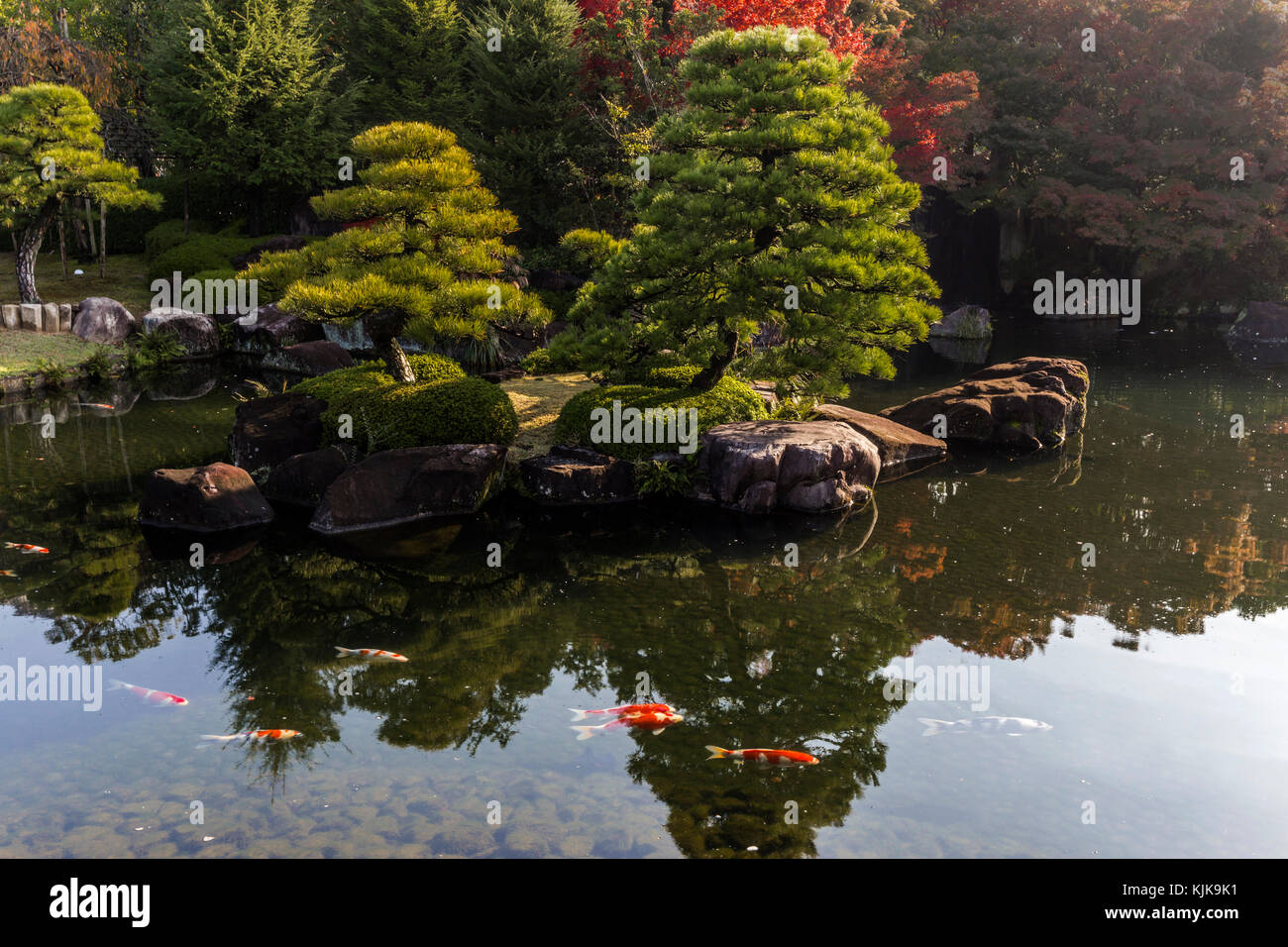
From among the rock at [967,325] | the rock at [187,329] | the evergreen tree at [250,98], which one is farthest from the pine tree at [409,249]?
the rock at [967,325]

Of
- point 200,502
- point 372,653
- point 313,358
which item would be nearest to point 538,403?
point 200,502

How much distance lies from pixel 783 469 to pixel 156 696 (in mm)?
6689

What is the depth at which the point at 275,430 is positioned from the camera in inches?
468

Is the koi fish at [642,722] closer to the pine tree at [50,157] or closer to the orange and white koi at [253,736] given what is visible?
the orange and white koi at [253,736]

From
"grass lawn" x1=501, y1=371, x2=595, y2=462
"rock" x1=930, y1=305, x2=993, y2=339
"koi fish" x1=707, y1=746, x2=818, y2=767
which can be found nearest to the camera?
"koi fish" x1=707, y1=746, x2=818, y2=767

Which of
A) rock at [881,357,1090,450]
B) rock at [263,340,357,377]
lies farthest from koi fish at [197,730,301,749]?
rock at [263,340,357,377]

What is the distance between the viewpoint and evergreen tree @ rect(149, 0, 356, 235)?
80.0ft

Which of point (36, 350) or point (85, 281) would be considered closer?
point (36, 350)

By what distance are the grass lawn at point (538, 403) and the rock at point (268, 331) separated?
20.8 ft

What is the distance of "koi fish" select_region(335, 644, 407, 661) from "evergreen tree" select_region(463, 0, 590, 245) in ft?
54.7

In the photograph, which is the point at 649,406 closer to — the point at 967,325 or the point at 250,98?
the point at 967,325

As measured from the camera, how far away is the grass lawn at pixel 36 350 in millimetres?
17062

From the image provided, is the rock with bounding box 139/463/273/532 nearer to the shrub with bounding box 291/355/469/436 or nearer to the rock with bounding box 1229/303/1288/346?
the shrub with bounding box 291/355/469/436

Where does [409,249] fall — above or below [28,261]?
below
